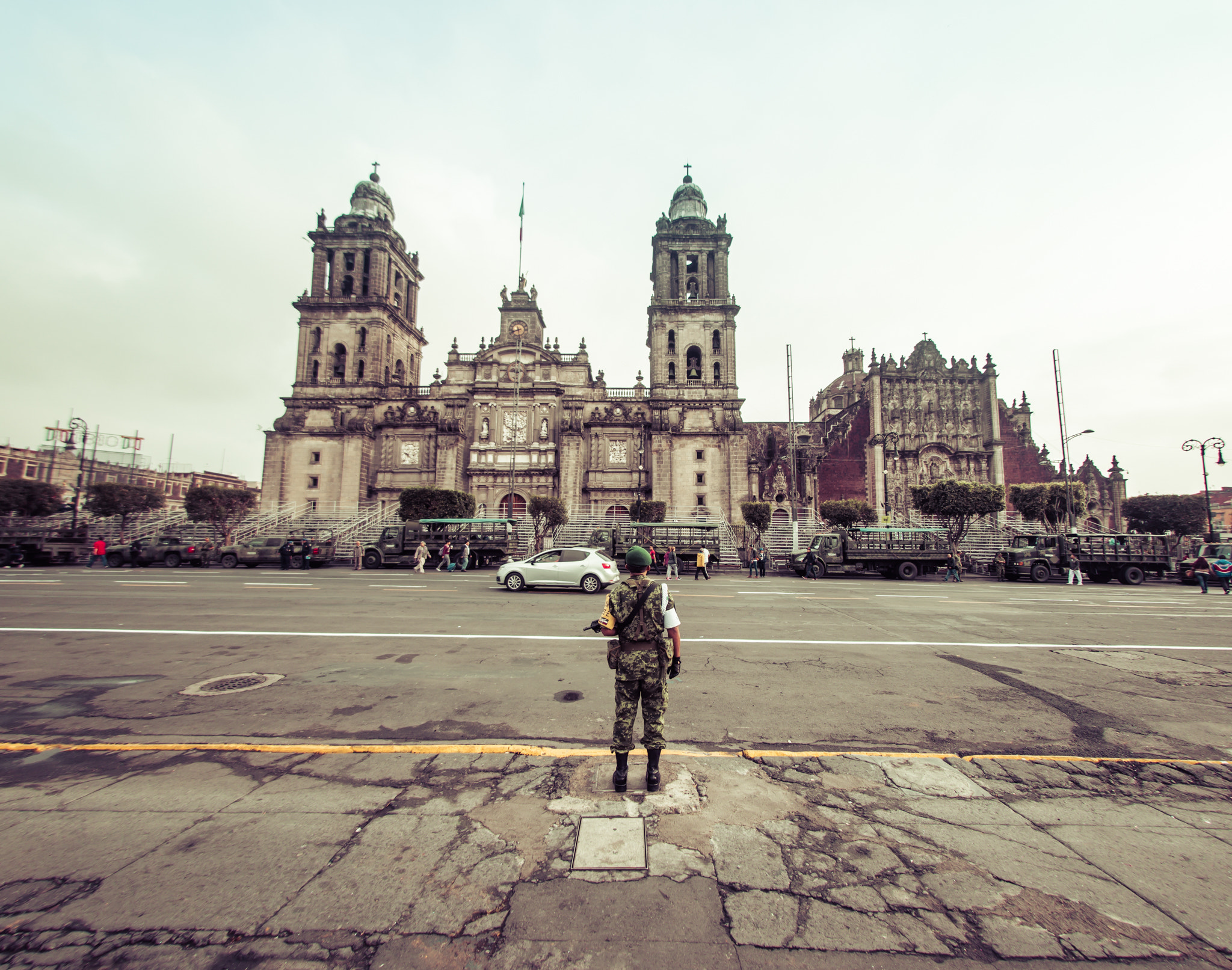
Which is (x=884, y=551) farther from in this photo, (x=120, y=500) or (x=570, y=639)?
(x=120, y=500)

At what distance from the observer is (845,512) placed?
109 feet

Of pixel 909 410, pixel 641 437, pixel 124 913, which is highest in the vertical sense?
pixel 909 410

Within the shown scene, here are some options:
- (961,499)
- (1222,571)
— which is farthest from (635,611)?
(961,499)

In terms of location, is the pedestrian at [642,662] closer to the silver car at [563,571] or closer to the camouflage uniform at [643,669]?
the camouflage uniform at [643,669]

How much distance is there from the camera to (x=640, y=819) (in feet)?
11.0

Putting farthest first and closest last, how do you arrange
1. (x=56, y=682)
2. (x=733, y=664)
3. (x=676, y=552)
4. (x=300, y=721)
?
(x=676, y=552)
(x=733, y=664)
(x=56, y=682)
(x=300, y=721)

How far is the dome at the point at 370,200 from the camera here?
46.1m

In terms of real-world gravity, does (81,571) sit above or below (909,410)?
below

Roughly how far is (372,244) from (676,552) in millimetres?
37859

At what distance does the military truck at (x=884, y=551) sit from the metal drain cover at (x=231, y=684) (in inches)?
868

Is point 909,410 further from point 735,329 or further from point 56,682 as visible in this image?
point 56,682

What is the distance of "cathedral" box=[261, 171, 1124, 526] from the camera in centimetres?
4047

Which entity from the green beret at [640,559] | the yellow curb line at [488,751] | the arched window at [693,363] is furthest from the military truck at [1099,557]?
the green beret at [640,559]

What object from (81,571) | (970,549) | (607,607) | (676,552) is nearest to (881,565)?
(676,552)
